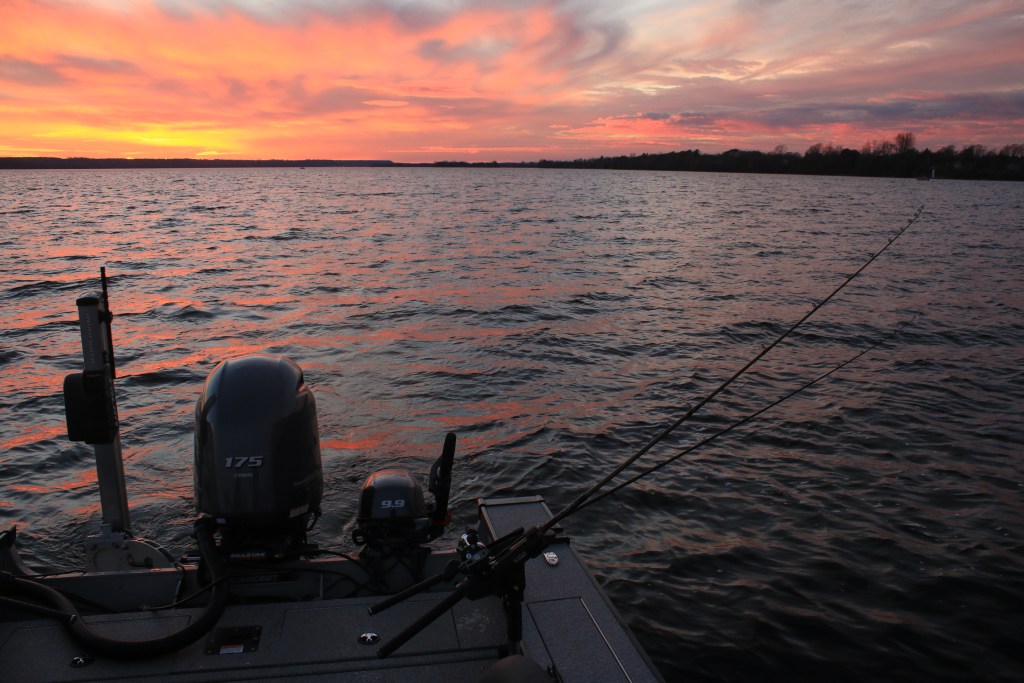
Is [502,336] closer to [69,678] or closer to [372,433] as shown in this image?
[372,433]

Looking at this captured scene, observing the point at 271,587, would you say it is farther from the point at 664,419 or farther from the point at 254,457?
the point at 664,419

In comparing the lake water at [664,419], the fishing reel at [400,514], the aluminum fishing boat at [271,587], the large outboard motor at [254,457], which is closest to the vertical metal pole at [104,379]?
the aluminum fishing boat at [271,587]

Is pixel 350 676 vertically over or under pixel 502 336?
over

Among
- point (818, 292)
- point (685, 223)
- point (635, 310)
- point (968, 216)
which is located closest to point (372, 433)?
point (635, 310)

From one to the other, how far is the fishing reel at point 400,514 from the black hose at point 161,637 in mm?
868

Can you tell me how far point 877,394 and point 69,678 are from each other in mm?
11816

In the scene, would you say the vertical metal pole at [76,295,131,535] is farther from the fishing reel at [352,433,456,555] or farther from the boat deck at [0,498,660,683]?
the fishing reel at [352,433,456,555]

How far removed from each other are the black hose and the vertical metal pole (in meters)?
0.68

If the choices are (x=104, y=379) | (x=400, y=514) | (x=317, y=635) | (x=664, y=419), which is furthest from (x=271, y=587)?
(x=664, y=419)

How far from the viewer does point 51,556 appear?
690 cm

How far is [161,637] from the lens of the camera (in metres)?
3.39

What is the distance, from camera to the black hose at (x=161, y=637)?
10.6 ft

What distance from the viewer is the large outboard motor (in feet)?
13.1

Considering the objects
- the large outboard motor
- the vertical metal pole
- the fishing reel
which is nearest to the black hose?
the large outboard motor
